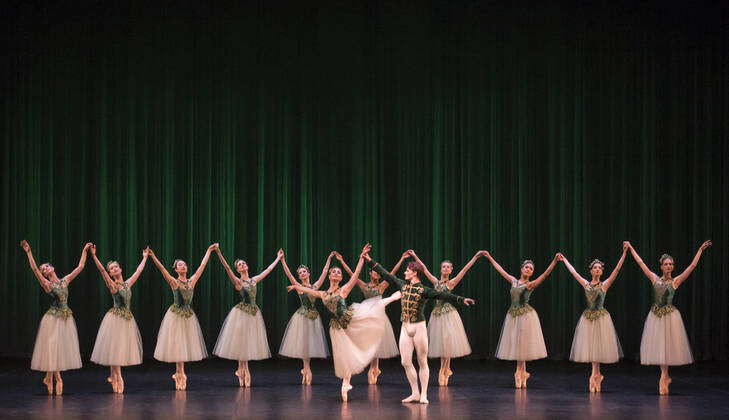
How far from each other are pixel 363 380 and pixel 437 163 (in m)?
3.76

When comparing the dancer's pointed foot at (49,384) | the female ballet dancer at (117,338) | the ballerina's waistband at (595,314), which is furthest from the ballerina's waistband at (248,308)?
the ballerina's waistband at (595,314)

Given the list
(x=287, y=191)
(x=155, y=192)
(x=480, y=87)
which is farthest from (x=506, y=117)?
(x=155, y=192)

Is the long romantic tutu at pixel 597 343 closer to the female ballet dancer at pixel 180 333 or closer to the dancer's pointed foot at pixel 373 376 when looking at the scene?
the dancer's pointed foot at pixel 373 376

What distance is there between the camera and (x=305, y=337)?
960cm

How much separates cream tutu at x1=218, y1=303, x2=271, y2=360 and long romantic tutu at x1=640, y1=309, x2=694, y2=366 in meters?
3.96

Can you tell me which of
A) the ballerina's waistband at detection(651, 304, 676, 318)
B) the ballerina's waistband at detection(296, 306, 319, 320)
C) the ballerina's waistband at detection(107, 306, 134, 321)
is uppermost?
the ballerina's waistband at detection(651, 304, 676, 318)

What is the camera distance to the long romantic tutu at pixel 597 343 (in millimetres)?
9023

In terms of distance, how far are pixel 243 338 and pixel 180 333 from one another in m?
0.67

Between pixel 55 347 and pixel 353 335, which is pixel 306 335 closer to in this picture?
pixel 353 335

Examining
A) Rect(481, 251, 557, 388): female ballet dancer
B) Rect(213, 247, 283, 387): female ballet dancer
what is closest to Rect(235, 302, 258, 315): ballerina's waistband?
Rect(213, 247, 283, 387): female ballet dancer

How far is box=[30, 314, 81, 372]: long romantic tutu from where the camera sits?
862 centimetres

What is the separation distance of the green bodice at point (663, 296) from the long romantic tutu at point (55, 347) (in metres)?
5.82

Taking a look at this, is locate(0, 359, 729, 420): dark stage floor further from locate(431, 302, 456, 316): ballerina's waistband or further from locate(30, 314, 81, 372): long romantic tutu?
locate(431, 302, 456, 316): ballerina's waistband

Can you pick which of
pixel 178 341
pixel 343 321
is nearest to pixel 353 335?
pixel 343 321
